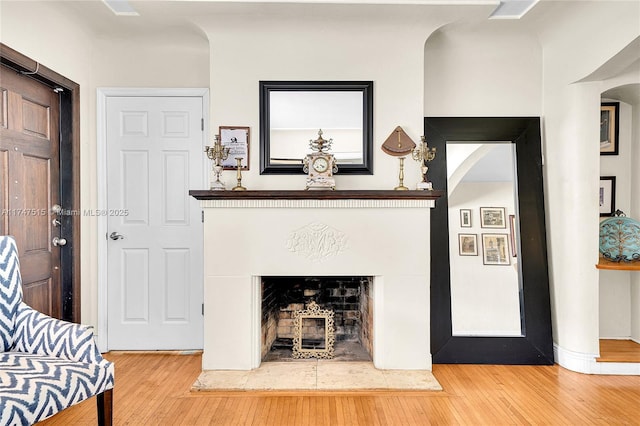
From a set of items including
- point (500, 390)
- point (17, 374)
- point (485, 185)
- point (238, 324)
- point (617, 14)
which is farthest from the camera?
point (485, 185)

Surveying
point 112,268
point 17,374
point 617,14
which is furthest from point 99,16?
point 617,14

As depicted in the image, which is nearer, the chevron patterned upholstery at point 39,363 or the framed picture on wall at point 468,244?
the chevron patterned upholstery at point 39,363

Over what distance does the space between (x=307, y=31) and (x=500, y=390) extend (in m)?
2.65

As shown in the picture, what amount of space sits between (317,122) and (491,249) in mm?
1616

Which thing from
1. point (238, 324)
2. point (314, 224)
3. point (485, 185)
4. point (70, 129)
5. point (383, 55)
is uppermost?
point (383, 55)

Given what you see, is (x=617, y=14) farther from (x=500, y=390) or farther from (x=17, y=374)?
(x=17, y=374)

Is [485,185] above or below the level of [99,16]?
below

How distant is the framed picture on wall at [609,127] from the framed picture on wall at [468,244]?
4.09 ft

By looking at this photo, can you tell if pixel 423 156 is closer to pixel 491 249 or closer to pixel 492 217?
pixel 492 217

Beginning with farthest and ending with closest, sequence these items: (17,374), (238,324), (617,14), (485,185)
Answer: (485,185) → (238,324) → (617,14) → (17,374)

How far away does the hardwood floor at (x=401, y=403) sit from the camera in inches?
79.3

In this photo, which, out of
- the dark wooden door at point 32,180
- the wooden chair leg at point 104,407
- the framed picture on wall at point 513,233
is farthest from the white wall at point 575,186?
the dark wooden door at point 32,180

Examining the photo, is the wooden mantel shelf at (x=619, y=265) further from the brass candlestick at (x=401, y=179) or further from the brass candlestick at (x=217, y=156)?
the brass candlestick at (x=217, y=156)

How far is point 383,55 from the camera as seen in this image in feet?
8.64
